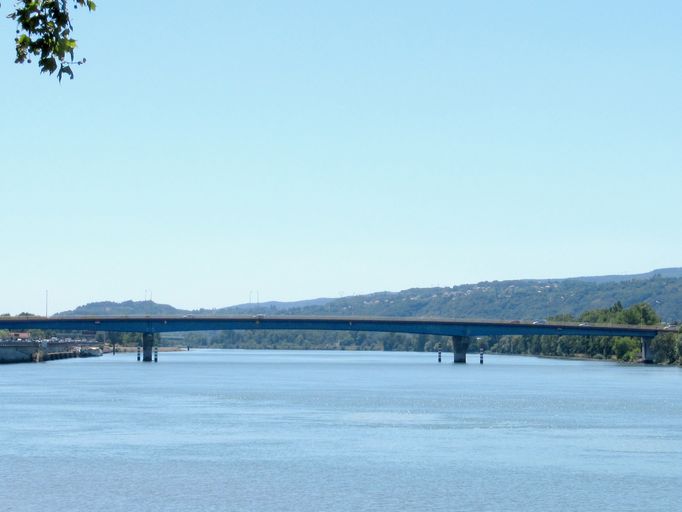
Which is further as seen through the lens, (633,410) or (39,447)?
(633,410)

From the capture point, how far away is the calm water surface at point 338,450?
5188cm

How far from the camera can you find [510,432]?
262 feet

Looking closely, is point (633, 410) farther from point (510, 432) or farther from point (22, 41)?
point (22, 41)

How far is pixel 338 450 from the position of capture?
6825 centimetres

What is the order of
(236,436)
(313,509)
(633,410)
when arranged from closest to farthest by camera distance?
(313,509) < (236,436) < (633,410)

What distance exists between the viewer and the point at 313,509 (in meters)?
49.1

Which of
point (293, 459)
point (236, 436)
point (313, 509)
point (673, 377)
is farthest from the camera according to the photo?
point (673, 377)

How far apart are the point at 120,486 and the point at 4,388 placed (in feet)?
267

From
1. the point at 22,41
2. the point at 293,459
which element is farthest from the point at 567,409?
the point at 22,41

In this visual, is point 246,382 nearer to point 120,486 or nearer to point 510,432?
point 510,432

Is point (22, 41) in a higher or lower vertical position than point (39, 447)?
higher

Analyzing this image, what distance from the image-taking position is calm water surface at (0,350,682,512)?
51.9 m

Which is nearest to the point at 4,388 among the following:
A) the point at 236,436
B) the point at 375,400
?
the point at 375,400

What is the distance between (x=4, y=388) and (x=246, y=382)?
3269 cm
